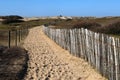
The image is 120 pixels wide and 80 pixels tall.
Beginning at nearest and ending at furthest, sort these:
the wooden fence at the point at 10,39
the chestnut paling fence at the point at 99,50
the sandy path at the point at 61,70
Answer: the chestnut paling fence at the point at 99,50
the sandy path at the point at 61,70
the wooden fence at the point at 10,39

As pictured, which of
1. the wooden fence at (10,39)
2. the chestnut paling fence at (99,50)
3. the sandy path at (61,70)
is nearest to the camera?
the chestnut paling fence at (99,50)

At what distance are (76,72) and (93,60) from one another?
2.91 feet

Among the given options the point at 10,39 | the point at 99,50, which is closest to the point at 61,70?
the point at 99,50

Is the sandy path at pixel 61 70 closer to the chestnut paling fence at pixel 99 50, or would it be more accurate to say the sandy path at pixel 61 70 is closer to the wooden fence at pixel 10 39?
the chestnut paling fence at pixel 99 50

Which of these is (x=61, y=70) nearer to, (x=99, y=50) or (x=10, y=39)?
(x=99, y=50)

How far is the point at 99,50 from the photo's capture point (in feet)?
42.0

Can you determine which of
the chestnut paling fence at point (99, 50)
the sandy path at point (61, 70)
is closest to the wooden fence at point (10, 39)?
the chestnut paling fence at point (99, 50)

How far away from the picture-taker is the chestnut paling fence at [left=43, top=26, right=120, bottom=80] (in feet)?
35.1

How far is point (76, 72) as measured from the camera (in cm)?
1358

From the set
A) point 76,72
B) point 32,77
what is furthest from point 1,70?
point 76,72

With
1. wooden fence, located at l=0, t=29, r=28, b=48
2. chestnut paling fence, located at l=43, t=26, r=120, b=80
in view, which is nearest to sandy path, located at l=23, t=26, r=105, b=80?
chestnut paling fence, located at l=43, t=26, r=120, b=80

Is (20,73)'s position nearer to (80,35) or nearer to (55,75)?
(55,75)

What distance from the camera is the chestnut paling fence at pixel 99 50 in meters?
10.7

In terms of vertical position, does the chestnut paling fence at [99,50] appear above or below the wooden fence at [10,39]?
above
